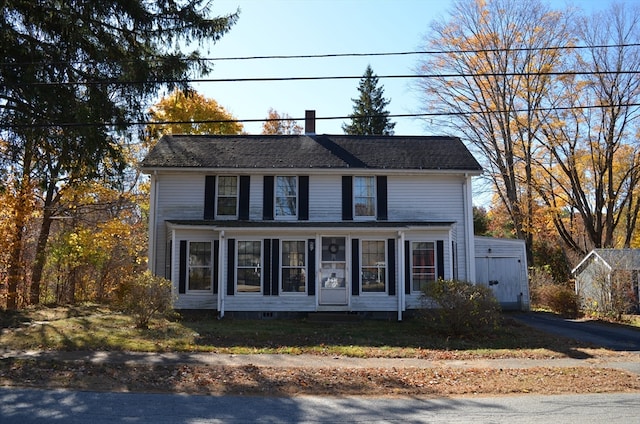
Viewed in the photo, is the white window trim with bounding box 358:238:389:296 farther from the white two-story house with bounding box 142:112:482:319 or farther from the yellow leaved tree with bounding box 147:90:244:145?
the yellow leaved tree with bounding box 147:90:244:145

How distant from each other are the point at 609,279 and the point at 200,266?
50.4 ft

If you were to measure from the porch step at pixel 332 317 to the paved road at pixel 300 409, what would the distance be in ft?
31.7

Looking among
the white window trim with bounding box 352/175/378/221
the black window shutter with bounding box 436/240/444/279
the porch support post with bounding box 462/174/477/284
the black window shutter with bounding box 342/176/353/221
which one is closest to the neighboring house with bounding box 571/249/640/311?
the porch support post with bounding box 462/174/477/284

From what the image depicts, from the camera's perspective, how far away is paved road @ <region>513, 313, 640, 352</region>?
14.6m

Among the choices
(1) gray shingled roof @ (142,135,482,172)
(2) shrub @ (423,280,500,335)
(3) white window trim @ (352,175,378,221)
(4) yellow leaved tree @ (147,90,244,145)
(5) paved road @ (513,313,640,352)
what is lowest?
(5) paved road @ (513,313,640,352)

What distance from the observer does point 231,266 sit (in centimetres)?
1869

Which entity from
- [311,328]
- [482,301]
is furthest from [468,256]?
[311,328]

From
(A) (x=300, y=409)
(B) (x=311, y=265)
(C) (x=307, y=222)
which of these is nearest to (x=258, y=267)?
(B) (x=311, y=265)

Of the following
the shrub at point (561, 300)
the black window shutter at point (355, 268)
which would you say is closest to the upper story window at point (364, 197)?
the black window shutter at point (355, 268)

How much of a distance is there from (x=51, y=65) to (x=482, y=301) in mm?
13283

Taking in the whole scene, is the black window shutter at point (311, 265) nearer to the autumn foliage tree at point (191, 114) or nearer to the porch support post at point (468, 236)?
the porch support post at point (468, 236)

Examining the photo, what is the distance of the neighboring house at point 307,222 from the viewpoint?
18.6 meters

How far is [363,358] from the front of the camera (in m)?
12.1

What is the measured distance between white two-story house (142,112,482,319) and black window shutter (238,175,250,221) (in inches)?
1.5
